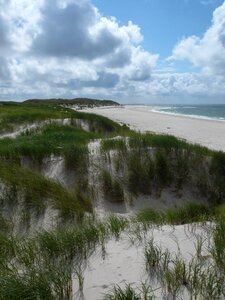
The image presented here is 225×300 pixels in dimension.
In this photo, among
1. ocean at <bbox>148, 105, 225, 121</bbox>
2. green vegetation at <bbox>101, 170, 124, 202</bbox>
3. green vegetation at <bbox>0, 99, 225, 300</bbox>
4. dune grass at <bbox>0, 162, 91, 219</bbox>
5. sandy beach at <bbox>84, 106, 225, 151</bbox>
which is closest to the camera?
green vegetation at <bbox>0, 99, 225, 300</bbox>

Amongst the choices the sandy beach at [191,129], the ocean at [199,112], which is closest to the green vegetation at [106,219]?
the sandy beach at [191,129]

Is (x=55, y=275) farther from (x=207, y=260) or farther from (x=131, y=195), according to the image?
(x=131, y=195)

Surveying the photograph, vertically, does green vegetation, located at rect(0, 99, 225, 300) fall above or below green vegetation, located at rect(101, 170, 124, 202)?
above

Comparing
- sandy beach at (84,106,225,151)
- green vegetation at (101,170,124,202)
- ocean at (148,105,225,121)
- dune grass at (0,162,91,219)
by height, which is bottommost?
ocean at (148,105,225,121)

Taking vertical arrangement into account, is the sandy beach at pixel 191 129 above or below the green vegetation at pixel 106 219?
below

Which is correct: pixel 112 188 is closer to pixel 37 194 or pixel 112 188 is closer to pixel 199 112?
pixel 37 194

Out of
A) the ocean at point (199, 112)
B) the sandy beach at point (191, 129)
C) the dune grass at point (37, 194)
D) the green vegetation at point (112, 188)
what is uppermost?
the dune grass at point (37, 194)

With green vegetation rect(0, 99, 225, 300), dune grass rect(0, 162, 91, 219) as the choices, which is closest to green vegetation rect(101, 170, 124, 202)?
green vegetation rect(0, 99, 225, 300)

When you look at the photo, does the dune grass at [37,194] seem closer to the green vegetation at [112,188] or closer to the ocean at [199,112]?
the green vegetation at [112,188]

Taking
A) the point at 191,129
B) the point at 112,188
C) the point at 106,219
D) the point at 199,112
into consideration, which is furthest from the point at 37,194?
the point at 199,112

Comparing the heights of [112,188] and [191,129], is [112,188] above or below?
above

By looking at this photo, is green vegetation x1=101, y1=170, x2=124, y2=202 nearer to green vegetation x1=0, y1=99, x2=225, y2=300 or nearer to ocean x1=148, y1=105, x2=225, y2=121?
green vegetation x1=0, y1=99, x2=225, y2=300

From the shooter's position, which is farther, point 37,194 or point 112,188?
point 112,188

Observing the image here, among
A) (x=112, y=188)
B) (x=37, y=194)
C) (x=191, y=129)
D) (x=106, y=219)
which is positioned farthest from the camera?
(x=191, y=129)
